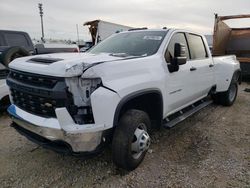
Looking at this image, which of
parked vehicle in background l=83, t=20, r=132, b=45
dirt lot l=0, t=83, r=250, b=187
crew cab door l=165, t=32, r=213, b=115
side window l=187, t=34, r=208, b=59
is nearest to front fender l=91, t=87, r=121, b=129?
dirt lot l=0, t=83, r=250, b=187

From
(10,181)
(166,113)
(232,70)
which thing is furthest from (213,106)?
(10,181)

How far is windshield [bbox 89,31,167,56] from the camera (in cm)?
385

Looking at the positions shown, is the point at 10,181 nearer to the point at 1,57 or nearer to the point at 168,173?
the point at 168,173

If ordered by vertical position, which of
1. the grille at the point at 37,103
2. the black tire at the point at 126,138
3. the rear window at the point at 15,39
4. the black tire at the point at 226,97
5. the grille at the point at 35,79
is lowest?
the black tire at the point at 226,97

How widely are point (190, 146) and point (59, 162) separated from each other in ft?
6.92

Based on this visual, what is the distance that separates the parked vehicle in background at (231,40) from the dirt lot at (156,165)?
677 centimetres

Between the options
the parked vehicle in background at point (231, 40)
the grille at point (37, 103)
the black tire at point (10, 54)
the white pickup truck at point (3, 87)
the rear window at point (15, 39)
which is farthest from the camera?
the parked vehicle in background at point (231, 40)

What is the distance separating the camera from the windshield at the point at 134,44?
3848 millimetres

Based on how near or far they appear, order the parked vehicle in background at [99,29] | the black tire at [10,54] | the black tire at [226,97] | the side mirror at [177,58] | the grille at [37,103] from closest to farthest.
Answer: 1. the grille at [37,103]
2. the side mirror at [177,58]
3. the black tire at [10,54]
4. the black tire at [226,97]
5. the parked vehicle in background at [99,29]

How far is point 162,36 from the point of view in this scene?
4.02 metres

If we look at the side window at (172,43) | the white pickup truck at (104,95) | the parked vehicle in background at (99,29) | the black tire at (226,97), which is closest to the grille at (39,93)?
the white pickup truck at (104,95)

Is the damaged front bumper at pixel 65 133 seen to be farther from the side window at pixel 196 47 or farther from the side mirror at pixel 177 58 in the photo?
the side window at pixel 196 47

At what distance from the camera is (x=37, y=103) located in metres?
2.91

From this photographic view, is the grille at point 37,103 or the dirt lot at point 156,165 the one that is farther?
the dirt lot at point 156,165
